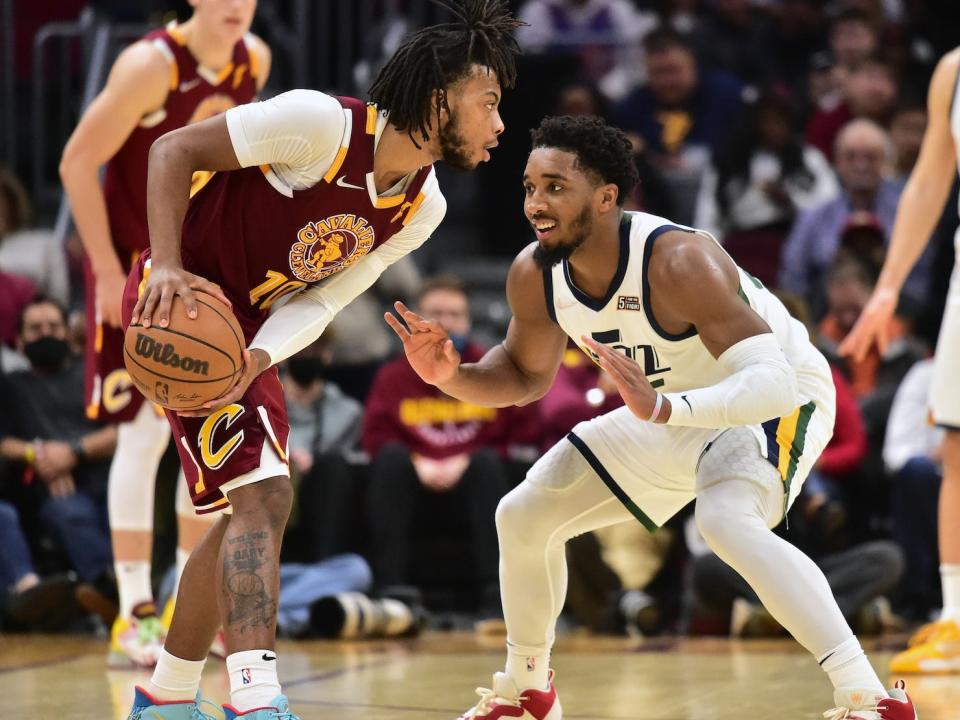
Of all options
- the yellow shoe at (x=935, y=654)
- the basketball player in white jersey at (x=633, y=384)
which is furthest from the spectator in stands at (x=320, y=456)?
the basketball player in white jersey at (x=633, y=384)

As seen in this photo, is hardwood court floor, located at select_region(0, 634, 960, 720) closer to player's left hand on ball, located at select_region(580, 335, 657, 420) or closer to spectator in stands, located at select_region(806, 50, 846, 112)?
player's left hand on ball, located at select_region(580, 335, 657, 420)

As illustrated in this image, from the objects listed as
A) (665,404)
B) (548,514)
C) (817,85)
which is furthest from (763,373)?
(817,85)

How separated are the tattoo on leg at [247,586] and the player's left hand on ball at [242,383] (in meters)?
0.33

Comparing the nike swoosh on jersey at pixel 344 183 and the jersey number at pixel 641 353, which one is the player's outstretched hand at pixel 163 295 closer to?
the nike swoosh on jersey at pixel 344 183

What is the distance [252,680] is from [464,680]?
1.79 metres

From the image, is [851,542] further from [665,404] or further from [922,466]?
[665,404]

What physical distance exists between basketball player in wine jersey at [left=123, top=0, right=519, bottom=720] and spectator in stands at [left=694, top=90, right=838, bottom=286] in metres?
5.13

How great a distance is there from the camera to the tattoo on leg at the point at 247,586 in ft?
11.4

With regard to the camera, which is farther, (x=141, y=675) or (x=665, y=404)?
(x=141, y=675)

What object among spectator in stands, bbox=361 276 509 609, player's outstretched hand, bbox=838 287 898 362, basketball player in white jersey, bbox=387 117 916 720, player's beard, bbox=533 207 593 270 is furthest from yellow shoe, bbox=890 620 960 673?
spectator in stands, bbox=361 276 509 609

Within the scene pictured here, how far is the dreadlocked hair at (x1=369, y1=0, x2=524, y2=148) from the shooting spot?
3.73 meters

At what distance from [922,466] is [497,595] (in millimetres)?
2001

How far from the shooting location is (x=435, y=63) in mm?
3723

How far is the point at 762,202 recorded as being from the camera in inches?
353
